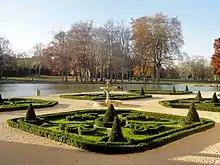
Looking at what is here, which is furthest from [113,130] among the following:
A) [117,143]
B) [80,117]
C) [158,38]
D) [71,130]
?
[158,38]

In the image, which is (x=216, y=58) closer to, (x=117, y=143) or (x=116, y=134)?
(x=116, y=134)

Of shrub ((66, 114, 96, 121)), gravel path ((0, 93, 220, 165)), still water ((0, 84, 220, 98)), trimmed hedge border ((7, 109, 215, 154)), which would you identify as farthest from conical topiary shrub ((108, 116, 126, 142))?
still water ((0, 84, 220, 98))

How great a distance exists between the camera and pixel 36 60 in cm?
7175

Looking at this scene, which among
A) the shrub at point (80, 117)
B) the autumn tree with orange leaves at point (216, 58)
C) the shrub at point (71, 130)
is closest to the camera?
the shrub at point (71, 130)

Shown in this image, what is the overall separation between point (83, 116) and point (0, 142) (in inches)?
217

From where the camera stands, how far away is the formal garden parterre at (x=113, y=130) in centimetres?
959

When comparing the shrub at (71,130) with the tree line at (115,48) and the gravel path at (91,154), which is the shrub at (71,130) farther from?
the tree line at (115,48)

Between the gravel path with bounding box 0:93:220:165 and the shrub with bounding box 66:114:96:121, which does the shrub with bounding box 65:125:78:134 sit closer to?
the gravel path with bounding box 0:93:220:165

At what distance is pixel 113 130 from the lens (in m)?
10.1

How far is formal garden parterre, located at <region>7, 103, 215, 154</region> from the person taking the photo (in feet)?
31.4

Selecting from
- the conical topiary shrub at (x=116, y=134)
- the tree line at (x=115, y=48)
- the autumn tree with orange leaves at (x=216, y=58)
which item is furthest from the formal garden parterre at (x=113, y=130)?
the tree line at (x=115, y=48)

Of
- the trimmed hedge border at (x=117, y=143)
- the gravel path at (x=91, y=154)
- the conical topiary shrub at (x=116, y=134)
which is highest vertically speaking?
the conical topiary shrub at (x=116, y=134)

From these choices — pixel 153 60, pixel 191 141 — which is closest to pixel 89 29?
pixel 153 60

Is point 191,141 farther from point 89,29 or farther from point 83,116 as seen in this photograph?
point 89,29
